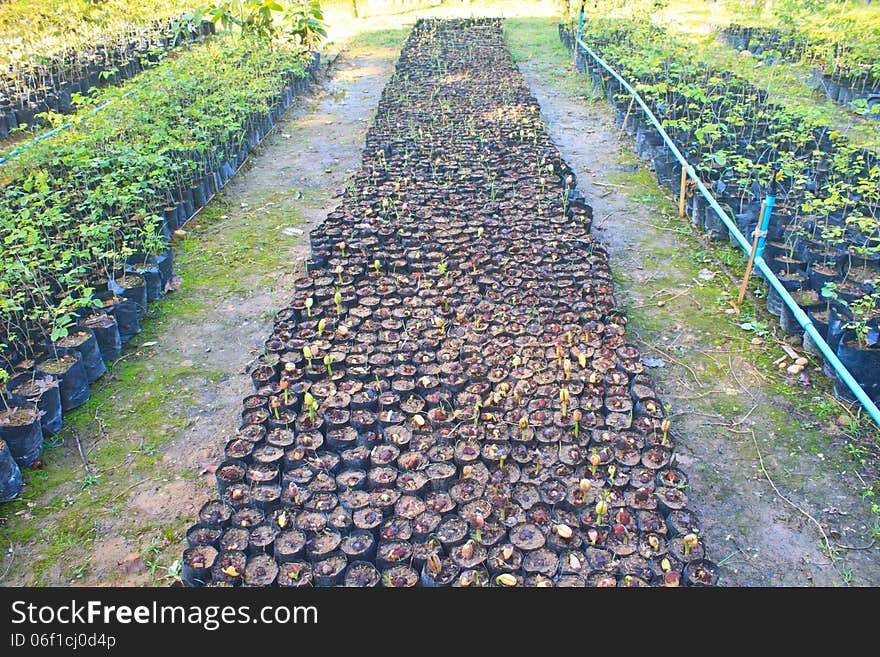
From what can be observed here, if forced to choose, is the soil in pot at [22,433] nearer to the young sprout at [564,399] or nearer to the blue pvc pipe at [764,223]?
the young sprout at [564,399]

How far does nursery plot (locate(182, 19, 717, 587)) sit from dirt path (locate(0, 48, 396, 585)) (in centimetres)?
44

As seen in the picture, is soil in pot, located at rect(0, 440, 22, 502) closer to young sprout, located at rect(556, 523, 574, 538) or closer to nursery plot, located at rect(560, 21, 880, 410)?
young sprout, located at rect(556, 523, 574, 538)

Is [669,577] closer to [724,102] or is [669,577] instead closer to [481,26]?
[724,102]

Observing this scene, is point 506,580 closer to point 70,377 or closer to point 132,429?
point 132,429

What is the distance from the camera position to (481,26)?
14.7 m

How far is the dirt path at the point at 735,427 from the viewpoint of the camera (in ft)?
10.2

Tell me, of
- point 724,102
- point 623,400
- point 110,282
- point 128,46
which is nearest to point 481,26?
point 128,46

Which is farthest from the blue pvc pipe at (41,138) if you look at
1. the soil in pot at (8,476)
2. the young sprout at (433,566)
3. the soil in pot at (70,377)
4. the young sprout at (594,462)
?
the young sprout at (594,462)

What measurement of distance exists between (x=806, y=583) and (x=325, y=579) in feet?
7.42

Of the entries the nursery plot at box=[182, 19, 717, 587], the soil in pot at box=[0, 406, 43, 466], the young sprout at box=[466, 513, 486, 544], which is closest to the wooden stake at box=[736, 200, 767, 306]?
the nursery plot at box=[182, 19, 717, 587]

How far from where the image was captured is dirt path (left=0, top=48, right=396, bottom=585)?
10.4ft

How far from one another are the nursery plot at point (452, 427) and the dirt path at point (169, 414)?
17.3 inches

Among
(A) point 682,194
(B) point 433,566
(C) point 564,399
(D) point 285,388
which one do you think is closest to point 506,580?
(B) point 433,566

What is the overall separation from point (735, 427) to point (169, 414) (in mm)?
3622
